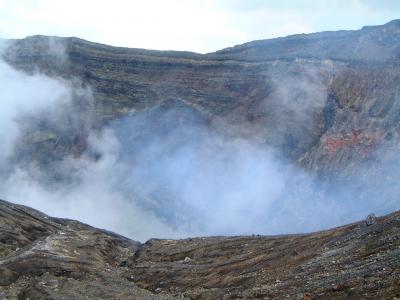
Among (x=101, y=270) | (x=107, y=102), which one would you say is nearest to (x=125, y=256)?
(x=101, y=270)

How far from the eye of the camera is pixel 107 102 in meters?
65.7

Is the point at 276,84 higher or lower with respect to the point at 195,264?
higher

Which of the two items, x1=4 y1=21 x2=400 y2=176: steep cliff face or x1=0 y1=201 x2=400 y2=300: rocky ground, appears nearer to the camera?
x1=0 y1=201 x2=400 y2=300: rocky ground

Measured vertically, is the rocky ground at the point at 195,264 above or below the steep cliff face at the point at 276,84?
below

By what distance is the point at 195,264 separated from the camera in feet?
107

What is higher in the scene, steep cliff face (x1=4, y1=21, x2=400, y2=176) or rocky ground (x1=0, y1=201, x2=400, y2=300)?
steep cliff face (x1=4, y1=21, x2=400, y2=176)

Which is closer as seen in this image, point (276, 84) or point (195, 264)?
point (195, 264)

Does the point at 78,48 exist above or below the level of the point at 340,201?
above

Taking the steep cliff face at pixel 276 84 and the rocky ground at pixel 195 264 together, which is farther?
the steep cliff face at pixel 276 84

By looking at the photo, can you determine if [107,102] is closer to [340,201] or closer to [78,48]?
[78,48]

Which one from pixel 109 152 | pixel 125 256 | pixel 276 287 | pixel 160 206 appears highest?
pixel 109 152

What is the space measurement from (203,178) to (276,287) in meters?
34.5

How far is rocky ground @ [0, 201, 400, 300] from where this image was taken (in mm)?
20750

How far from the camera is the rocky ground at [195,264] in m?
20.8
